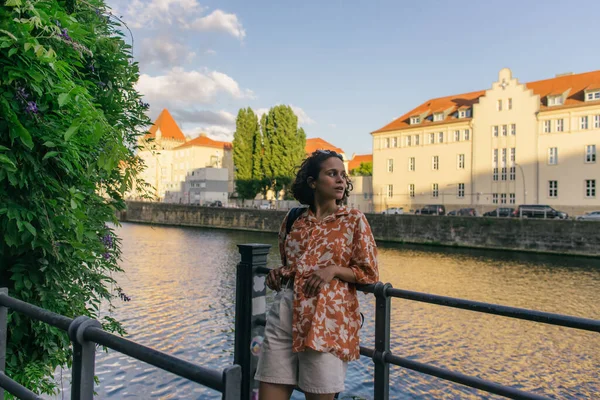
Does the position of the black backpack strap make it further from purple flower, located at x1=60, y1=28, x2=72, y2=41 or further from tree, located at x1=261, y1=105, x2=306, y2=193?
tree, located at x1=261, y1=105, x2=306, y2=193

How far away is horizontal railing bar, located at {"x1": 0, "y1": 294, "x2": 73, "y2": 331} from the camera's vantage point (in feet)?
6.69

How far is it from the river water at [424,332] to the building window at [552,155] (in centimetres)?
3025

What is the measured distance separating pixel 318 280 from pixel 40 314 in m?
1.31

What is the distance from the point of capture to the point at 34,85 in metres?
2.99

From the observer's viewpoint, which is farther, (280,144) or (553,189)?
(280,144)

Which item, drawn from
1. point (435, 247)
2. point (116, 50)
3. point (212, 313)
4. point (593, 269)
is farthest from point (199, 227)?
point (116, 50)

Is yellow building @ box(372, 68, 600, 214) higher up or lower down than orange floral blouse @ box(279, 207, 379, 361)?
higher up

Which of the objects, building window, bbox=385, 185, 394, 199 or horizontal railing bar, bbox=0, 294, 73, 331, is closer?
horizontal railing bar, bbox=0, 294, 73, 331

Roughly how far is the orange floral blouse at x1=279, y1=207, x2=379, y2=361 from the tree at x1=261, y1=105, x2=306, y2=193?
216 feet

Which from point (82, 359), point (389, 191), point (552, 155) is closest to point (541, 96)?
point (552, 155)

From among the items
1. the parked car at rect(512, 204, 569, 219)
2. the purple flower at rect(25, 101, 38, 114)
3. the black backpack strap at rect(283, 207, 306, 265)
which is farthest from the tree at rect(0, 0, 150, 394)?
the parked car at rect(512, 204, 569, 219)

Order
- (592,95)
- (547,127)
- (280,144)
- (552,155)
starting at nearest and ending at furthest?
(592,95)
(552,155)
(547,127)
(280,144)

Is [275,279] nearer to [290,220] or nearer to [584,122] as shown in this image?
[290,220]

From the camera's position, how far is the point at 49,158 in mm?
3414
